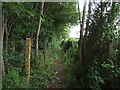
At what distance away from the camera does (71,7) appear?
231 inches

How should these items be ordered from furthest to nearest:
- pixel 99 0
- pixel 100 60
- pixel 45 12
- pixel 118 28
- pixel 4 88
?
pixel 45 12, pixel 99 0, pixel 100 60, pixel 118 28, pixel 4 88

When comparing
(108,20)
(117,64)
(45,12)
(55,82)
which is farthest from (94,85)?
(45,12)

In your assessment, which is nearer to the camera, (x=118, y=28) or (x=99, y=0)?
(x=118, y=28)

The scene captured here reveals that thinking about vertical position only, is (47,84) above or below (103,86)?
below

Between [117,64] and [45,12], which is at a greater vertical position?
[45,12]

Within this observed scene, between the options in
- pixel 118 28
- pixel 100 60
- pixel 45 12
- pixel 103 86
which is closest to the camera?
pixel 103 86

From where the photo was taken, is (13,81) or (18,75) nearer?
(13,81)

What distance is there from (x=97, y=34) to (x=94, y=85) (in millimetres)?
1539

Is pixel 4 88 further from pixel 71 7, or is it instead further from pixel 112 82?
pixel 71 7

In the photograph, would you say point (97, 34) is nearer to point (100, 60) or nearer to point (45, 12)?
point (100, 60)

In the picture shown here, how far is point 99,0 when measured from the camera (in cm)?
336

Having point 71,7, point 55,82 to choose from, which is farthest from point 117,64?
point 71,7

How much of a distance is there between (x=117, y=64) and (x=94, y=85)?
0.77 metres

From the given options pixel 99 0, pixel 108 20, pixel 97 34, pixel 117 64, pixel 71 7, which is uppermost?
pixel 71 7
